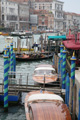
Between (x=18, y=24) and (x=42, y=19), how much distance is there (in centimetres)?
795

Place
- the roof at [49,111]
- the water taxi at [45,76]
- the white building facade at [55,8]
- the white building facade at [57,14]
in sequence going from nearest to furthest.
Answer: the roof at [49,111], the water taxi at [45,76], the white building facade at [57,14], the white building facade at [55,8]

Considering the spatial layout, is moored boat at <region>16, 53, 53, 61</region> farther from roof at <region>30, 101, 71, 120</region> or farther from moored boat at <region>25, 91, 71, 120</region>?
roof at <region>30, 101, 71, 120</region>

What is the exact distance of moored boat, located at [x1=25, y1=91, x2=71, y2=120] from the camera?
5.09 metres

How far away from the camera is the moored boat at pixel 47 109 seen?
5.09m

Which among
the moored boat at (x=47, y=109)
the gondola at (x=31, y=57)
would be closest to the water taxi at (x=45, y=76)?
the moored boat at (x=47, y=109)

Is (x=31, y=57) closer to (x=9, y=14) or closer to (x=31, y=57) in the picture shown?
(x=31, y=57)

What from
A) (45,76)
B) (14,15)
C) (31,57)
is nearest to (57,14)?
(14,15)

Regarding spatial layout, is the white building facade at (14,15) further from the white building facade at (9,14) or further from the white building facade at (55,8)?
the white building facade at (55,8)

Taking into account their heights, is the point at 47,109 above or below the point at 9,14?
below

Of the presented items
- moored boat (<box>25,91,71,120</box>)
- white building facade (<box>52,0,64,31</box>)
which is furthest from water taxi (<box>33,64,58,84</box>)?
white building facade (<box>52,0,64,31</box>)

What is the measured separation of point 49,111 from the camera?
518cm

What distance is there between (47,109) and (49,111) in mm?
68

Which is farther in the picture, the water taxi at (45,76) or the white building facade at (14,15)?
the white building facade at (14,15)

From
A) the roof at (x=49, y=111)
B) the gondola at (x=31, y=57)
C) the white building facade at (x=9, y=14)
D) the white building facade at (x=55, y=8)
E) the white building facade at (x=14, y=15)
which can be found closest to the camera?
the roof at (x=49, y=111)
